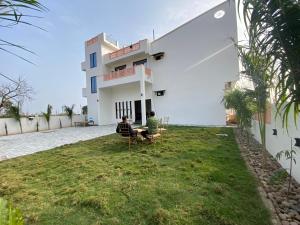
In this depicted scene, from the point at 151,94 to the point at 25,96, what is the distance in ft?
66.3

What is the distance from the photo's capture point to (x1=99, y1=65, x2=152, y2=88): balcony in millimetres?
15342

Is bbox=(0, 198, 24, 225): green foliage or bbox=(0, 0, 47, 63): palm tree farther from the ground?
bbox=(0, 0, 47, 63): palm tree

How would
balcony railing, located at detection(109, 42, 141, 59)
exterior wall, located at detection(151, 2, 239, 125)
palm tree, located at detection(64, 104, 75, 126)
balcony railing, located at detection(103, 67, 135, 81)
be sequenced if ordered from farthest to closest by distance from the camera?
palm tree, located at detection(64, 104, 75, 126)
balcony railing, located at detection(109, 42, 141, 59)
balcony railing, located at detection(103, 67, 135, 81)
exterior wall, located at detection(151, 2, 239, 125)

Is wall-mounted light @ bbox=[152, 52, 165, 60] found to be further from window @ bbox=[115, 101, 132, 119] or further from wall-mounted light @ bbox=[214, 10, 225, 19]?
window @ bbox=[115, 101, 132, 119]

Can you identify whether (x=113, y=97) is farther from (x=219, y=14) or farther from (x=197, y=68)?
(x=219, y=14)

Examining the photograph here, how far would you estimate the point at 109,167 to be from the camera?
5.19 metres

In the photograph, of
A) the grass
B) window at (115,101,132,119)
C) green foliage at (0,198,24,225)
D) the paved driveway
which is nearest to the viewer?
green foliage at (0,198,24,225)

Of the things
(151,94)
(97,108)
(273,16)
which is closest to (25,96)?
(97,108)

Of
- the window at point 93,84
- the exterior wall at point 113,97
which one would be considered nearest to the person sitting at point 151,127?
the exterior wall at point 113,97

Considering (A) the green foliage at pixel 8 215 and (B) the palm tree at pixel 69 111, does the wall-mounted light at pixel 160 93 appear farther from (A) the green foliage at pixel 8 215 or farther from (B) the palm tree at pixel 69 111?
(A) the green foliage at pixel 8 215

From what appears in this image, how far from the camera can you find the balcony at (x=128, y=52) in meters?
16.3

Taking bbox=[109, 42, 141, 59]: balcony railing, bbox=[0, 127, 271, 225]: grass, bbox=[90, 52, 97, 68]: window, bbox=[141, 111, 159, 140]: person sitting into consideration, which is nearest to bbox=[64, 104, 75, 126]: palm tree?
bbox=[90, 52, 97, 68]: window

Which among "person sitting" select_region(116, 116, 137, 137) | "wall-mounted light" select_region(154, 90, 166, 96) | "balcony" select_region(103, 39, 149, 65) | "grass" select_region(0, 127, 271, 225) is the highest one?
"balcony" select_region(103, 39, 149, 65)

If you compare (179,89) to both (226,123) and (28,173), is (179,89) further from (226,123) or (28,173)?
(28,173)
